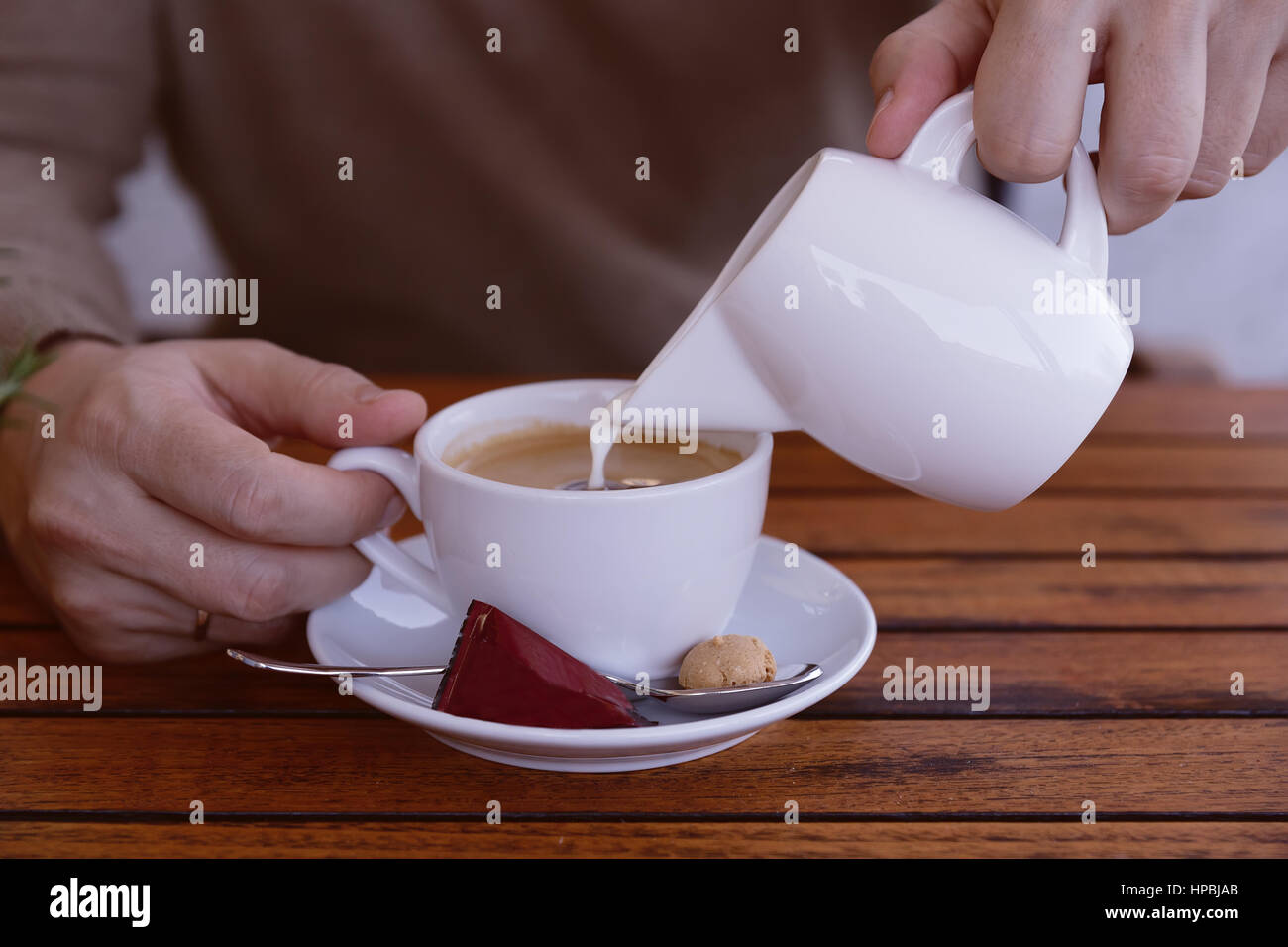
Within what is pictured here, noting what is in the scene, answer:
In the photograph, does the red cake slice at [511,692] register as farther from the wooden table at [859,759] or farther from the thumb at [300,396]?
the thumb at [300,396]

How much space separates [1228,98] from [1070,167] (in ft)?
0.57

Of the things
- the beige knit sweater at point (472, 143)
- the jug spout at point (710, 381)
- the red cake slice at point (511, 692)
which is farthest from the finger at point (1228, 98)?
the beige knit sweater at point (472, 143)

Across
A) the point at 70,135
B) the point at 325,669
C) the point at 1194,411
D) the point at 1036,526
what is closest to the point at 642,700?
the point at 325,669

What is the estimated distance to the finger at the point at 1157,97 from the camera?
2.30 ft

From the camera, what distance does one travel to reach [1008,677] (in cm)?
83

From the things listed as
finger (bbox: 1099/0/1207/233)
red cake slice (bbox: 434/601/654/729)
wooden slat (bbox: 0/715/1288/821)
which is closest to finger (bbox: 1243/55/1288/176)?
finger (bbox: 1099/0/1207/233)

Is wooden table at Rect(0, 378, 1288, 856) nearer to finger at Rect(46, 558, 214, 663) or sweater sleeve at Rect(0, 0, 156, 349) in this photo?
finger at Rect(46, 558, 214, 663)

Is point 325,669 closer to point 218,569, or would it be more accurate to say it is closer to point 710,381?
point 218,569

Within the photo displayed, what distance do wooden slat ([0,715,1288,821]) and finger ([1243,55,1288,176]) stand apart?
51 centimetres

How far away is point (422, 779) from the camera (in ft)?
2.23

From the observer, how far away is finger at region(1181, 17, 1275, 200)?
0.77m
